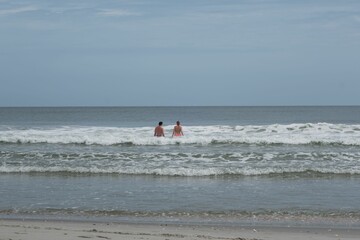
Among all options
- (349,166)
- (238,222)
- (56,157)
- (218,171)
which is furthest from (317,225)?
(56,157)

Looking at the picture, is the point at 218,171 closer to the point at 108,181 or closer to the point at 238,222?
the point at 108,181

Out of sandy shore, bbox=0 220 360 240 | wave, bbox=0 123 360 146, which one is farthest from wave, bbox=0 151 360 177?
sandy shore, bbox=0 220 360 240

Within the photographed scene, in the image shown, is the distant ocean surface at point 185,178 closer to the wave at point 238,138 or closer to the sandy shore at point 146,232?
the wave at point 238,138

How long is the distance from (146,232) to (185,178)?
7047 millimetres

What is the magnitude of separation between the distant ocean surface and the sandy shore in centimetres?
83

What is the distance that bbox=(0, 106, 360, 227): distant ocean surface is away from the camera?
1104 centimetres

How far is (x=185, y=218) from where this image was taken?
10.5 meters

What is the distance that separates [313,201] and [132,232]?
15.8ft

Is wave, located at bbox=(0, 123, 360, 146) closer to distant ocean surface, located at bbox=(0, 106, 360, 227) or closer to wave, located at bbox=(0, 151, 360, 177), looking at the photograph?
distant ocean surface, located at bbox=(0, 106, 360, 227)

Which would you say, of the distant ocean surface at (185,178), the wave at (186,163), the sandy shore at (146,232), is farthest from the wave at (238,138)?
the sandy shore at (146,232)

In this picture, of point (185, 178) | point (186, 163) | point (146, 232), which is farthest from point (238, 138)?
point (146, 232)

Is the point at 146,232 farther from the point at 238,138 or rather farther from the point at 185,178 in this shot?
the point at 238,138

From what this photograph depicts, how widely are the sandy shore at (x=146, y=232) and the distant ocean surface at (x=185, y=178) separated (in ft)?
2.72

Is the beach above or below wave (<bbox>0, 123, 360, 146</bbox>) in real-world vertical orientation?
below
